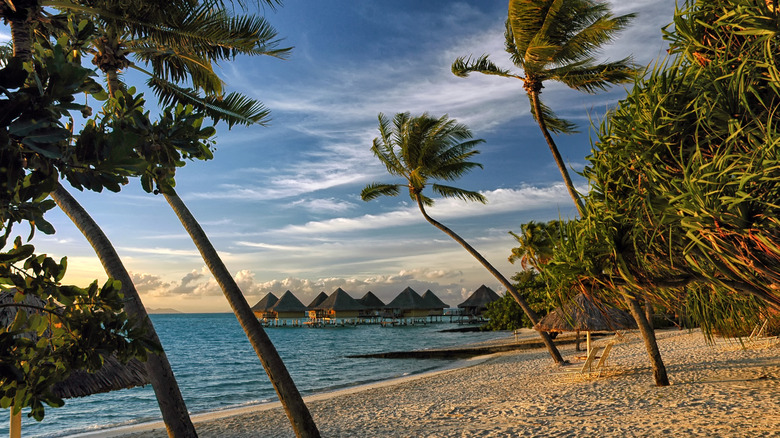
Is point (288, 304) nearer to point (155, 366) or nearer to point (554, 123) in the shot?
point (554, 123)

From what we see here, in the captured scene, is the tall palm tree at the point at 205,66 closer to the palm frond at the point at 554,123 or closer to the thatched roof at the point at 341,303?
the palm frond at the point at 554,123

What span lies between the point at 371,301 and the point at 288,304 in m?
Result: 13.0

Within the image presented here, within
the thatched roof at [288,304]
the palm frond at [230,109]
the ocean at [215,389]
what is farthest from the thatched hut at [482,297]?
the palm frond at [230,109]

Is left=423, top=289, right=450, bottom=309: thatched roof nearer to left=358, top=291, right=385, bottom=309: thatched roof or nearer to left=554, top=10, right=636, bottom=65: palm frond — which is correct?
left=358, top=291, right=385, bottom=309: thatched roof

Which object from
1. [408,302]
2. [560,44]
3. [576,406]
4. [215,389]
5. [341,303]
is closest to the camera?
[576,406]

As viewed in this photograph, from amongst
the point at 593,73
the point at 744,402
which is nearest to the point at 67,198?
the point at 744,402

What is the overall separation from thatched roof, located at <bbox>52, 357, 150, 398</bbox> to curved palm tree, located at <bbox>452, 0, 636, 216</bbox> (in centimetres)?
938

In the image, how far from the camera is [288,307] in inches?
2918

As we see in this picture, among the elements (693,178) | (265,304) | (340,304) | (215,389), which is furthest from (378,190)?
(265,304)

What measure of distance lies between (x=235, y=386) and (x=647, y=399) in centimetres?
2165

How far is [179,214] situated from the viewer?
24.4 ft

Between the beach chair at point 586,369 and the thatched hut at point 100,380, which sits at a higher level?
the thatched hut at point 100,380

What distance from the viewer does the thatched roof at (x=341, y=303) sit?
72125mm

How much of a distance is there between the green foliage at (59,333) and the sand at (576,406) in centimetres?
671
